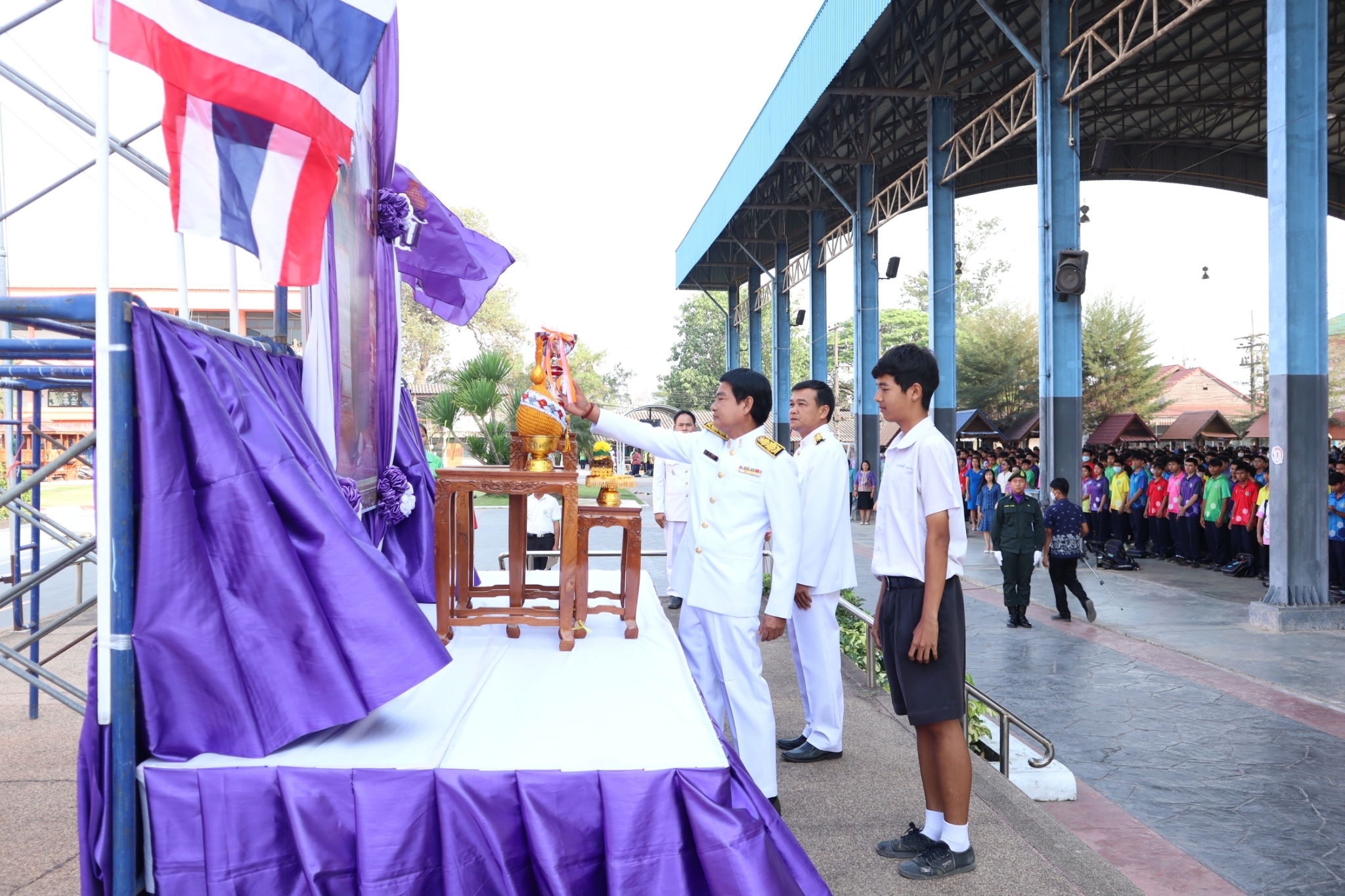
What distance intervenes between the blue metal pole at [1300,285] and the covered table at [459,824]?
7.70 metres

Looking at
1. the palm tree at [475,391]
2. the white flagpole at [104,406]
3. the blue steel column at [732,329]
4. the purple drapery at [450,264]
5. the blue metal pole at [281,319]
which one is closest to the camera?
the white flagpole at [104,406]

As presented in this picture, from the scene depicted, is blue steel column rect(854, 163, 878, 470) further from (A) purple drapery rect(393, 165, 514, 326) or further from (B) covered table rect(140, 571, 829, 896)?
(B) covered table rect(140, 571, 829, 896)

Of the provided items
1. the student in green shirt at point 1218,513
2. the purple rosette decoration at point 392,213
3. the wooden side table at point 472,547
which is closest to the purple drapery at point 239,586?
the wooden side table at point 472,547

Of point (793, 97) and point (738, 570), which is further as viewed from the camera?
point (793, 97)

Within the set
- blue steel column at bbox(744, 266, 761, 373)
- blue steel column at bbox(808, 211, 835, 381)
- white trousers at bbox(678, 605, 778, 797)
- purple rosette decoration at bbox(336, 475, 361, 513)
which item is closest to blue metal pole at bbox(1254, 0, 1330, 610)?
white trousers at bbox(678, 605, 778, 797)

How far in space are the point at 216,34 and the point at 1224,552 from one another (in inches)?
517

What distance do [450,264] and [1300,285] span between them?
7.40 meters

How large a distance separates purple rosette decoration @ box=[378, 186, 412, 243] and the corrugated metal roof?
364 inches

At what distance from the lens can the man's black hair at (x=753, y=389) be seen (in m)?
3.54

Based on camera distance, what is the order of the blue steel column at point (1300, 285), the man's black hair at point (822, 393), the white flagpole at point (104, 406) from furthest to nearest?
the blue steel column at point (1300, 285), the man's black hair at point (822, 393), the white flagpole at point (104, 406)

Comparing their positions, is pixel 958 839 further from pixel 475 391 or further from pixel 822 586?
pixel 475 391

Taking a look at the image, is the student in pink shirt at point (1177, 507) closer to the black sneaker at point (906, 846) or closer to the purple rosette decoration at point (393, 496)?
the black sneaker at point (906, 846)

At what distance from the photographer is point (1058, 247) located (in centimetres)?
1158

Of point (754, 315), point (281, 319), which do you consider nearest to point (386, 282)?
point (281, 319)
